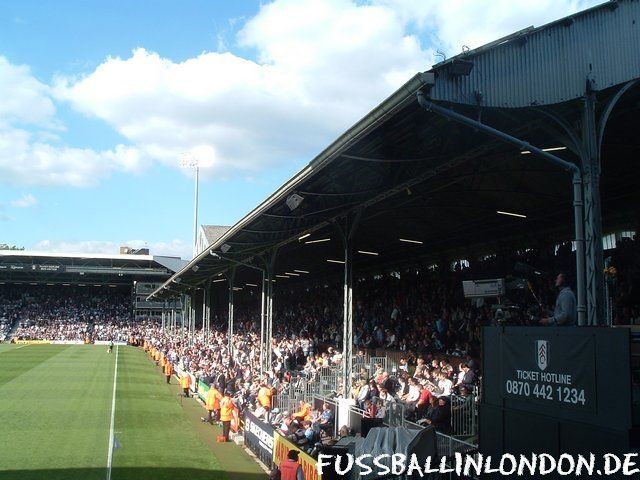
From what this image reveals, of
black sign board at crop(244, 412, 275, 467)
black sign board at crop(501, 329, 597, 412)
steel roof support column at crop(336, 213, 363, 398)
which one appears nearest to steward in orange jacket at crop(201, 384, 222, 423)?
black sign board at crop(244, 412, 275, 467)

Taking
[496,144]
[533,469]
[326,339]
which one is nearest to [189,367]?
[326,339]

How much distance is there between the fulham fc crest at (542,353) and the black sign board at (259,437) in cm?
865

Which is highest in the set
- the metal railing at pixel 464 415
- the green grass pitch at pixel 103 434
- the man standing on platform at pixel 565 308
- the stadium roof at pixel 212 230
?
the stadium roof at pixel 212 230

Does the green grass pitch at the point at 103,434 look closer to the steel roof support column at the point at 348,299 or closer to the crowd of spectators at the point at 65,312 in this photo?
the steel roof support column at the point at 348,299

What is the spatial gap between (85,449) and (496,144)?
12.0m

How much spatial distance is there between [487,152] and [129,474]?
954 centimetres

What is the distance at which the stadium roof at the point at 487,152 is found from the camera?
9977mm

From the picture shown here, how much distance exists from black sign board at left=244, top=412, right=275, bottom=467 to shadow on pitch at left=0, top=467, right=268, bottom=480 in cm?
67

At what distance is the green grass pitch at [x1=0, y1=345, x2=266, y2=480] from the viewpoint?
14.2m

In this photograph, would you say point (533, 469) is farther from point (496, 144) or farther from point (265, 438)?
point (265, 438)

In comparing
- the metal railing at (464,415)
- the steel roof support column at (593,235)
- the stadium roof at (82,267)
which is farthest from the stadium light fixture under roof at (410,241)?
the stadium roof at (82,267)

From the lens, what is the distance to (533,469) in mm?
7039

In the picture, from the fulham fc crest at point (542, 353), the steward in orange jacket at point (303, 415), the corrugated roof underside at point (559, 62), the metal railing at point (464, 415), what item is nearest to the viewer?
the fulham fc crest at point (542, 353)

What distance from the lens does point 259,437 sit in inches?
634
